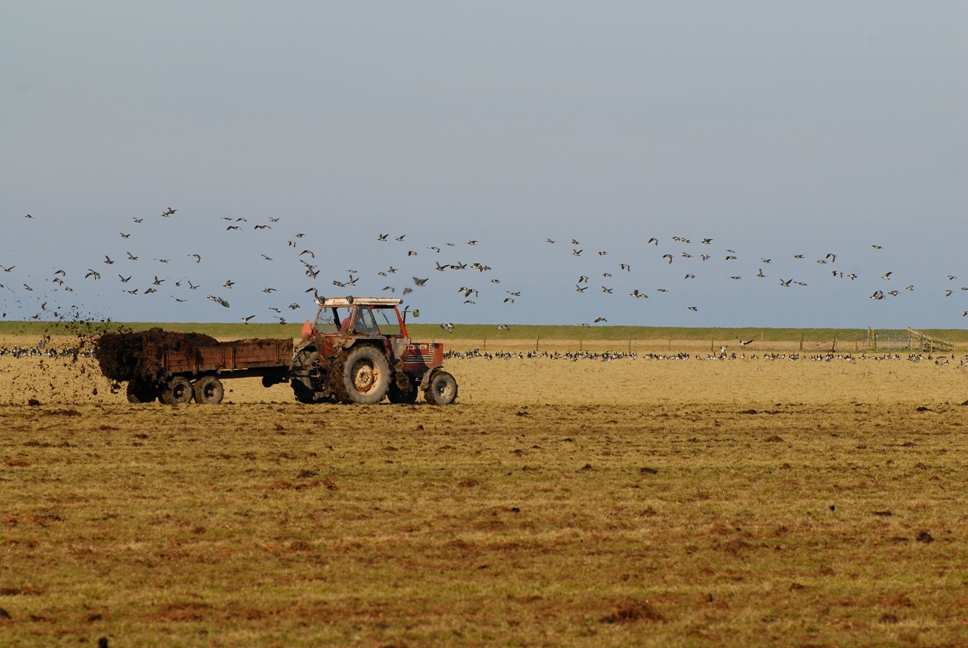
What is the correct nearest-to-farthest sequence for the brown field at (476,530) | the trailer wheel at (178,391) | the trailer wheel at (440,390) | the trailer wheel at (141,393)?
the brown field at (476,530) → the trailer wheel at (178,391) → the trailer wheel at (141,393) → the trailer wheel at (440,390)

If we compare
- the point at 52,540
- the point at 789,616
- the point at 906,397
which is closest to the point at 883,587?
the point at 789,616

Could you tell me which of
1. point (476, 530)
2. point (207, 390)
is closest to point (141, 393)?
point (207, 390)

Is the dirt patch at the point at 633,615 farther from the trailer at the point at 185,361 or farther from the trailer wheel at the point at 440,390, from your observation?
the trailer wheel at the point at 440,390

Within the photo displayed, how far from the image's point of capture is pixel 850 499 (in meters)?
17.6

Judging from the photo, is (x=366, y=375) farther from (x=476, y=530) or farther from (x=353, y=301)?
(x=476, y=530)

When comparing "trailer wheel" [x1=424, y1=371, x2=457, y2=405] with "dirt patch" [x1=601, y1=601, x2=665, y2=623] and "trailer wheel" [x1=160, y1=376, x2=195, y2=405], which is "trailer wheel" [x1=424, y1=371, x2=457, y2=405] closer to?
"trailer wheel" [x1=160, y1=376, x2=195, y2=405]

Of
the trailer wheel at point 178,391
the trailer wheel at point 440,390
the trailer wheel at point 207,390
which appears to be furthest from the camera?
the trailer wheel at point 440,390

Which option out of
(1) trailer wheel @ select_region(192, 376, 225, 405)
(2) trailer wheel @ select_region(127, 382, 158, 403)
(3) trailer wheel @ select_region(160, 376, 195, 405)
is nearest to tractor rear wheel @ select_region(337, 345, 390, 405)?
(1) trailer wheel @ select_region(192, 376, 225, 405)

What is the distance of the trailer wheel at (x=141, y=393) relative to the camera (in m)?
32.1

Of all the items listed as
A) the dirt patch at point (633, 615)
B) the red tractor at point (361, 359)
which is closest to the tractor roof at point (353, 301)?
the red tractor at point (361, 359)

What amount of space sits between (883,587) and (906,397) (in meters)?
29.7

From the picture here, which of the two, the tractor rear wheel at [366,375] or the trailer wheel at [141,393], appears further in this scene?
the trailer wheel at [141,393]

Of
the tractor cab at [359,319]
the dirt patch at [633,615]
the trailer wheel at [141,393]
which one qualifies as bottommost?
the dirt patch at [633,615]

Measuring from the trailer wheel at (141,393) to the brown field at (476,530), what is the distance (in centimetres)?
258
